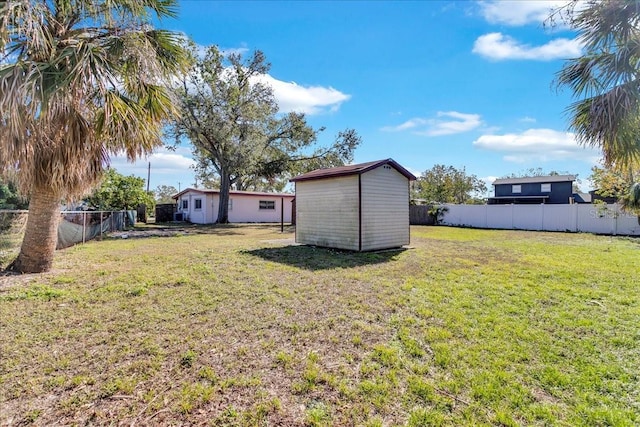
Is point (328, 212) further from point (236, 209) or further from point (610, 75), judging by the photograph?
point (236, 209)

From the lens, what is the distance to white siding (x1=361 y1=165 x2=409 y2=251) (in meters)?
9.19

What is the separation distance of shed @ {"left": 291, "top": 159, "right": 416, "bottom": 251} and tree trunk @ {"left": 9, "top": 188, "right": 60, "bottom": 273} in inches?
262

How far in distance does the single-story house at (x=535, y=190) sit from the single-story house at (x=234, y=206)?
21535 mm

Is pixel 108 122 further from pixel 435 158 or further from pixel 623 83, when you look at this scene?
pixel 435 158

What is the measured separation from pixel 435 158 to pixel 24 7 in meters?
41.1

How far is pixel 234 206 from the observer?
24.3 m

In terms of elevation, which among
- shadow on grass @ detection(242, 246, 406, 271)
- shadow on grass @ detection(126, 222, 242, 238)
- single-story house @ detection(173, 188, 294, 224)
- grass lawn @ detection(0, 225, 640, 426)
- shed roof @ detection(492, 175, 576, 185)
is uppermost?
shed roof @ detection(492, 175, 576, 185)

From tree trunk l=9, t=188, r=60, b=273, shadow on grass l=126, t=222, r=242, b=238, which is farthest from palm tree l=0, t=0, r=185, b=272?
shadow on grass l=126, t=222, r=242, b=238

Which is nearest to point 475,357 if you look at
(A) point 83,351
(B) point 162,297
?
(A) point 83,351

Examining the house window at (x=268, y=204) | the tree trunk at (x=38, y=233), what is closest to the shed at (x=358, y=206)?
the tree trunk at (x=38, y=233)

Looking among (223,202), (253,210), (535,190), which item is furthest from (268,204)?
(535,190)

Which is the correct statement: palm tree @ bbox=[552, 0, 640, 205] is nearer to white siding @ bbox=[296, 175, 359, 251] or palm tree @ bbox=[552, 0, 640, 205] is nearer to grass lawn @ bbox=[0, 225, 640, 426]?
grass lawn @ bbox=[0, 225, 640, 426]

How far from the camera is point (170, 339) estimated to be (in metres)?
3.34

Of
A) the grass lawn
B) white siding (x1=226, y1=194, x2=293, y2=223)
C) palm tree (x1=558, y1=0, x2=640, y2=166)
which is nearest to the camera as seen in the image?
the grass lawn
